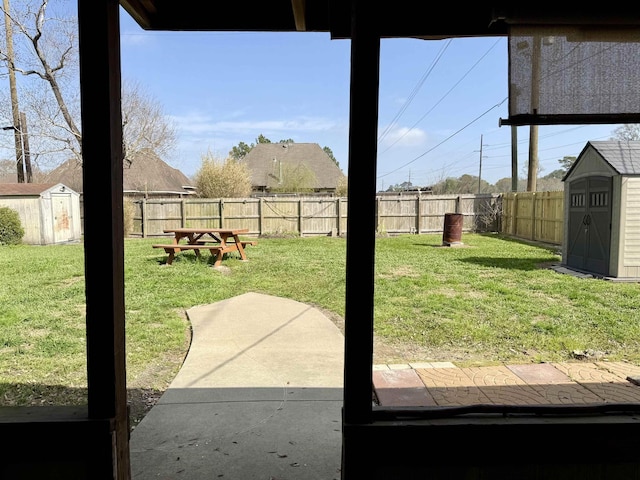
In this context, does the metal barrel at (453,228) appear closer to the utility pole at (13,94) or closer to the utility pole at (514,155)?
the utility pole at (514,155)

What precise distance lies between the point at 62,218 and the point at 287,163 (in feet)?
54.2

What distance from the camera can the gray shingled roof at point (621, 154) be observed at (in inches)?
290

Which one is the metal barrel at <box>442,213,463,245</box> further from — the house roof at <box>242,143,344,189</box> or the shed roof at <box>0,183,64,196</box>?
the house roof at <box>242,143,344,189</box>

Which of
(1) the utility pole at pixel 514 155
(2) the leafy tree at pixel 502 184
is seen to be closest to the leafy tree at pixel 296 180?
(1) the utility pole at pixel 514 155

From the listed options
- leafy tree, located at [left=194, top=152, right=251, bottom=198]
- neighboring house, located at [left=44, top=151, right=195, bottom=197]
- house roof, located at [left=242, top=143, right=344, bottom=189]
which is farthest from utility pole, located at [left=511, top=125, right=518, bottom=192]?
neighboring house, located at [left=44, top=151, right=195, bottom=197]

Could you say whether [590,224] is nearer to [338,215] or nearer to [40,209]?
[338,215]

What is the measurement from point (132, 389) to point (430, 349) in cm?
267

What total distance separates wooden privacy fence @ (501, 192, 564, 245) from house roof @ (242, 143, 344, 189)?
1451 centimetres

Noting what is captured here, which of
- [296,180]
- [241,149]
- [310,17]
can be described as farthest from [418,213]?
[241,149]

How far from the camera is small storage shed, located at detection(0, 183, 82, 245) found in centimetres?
1300

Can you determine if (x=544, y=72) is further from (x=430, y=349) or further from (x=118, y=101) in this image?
(x=430, y=349)

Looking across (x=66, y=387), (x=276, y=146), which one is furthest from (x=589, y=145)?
(x=276, y=146)

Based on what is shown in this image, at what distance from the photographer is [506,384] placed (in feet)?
11.2

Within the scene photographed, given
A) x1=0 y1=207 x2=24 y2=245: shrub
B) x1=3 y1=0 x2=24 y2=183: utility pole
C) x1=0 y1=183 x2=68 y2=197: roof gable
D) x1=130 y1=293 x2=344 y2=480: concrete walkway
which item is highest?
x1=3 y1=0 x2=24 y2=183: utility pole
